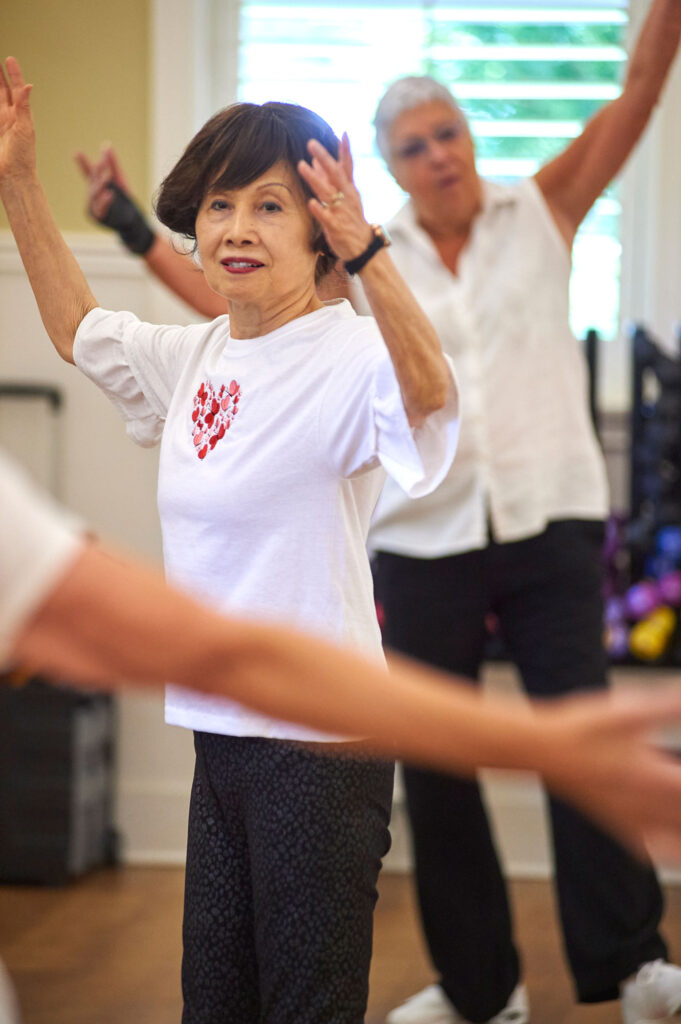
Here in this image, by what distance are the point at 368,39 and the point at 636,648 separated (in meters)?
1.84

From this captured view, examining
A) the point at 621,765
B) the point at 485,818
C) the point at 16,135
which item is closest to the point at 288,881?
the point at 621,765

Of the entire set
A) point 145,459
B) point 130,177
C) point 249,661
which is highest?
point 249,661

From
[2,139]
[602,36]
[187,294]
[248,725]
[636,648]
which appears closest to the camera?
[248,725]

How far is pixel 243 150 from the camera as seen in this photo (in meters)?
1.34

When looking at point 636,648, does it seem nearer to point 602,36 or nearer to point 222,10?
point 602,36

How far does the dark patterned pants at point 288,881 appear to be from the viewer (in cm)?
126

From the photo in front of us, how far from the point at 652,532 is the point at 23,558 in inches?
101

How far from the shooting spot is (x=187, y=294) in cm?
208

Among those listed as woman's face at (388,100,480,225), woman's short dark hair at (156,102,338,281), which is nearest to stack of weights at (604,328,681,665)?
woman's face at (388,100,480,225)

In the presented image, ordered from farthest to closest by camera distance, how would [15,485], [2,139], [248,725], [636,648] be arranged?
[636,648] → [2,139] → [248,725] → [15,485]

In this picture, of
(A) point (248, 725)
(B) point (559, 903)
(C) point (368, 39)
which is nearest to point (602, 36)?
(C) point (368, 39)

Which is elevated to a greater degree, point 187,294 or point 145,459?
point 187,294

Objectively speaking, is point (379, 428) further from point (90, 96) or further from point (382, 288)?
point (90, 96)

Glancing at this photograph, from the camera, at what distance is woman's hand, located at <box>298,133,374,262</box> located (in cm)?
125
